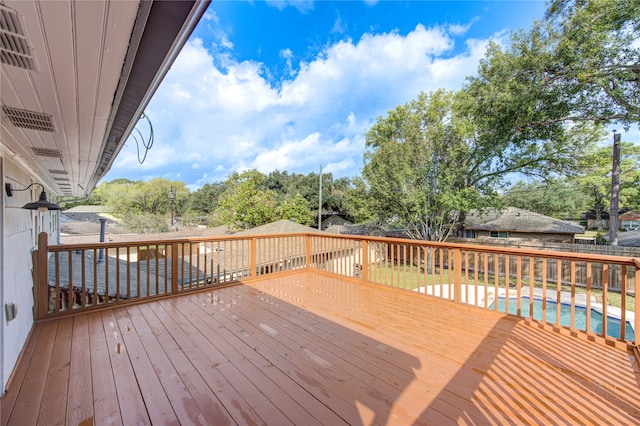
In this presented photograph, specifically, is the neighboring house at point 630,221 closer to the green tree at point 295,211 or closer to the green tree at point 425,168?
the green tree at point 425,168

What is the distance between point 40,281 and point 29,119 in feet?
7.30

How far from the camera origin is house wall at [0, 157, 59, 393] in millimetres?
1995

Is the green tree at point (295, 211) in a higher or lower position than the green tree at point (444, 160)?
lower

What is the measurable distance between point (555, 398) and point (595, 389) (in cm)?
40

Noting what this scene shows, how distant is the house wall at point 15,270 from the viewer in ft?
6.54

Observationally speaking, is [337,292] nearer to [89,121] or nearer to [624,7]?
[89,121]

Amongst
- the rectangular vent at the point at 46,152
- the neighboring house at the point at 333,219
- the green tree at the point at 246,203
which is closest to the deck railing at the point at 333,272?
the rectangular vent at the point at 46,152

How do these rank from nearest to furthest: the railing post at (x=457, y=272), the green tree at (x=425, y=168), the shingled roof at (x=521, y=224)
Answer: the railing post at (x=457, y=272), the green tree at (x=425, y=168), the shingled roof at (x=521, y=224)

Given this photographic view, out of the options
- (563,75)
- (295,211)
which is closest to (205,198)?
(295,211)

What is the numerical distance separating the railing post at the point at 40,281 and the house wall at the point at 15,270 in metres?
0.05

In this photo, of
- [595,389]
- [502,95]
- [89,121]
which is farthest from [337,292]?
[502,95]

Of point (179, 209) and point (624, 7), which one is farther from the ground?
point (624, 7)

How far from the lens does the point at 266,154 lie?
43.1 m

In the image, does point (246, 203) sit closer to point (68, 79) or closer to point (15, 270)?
point (15, 270)
